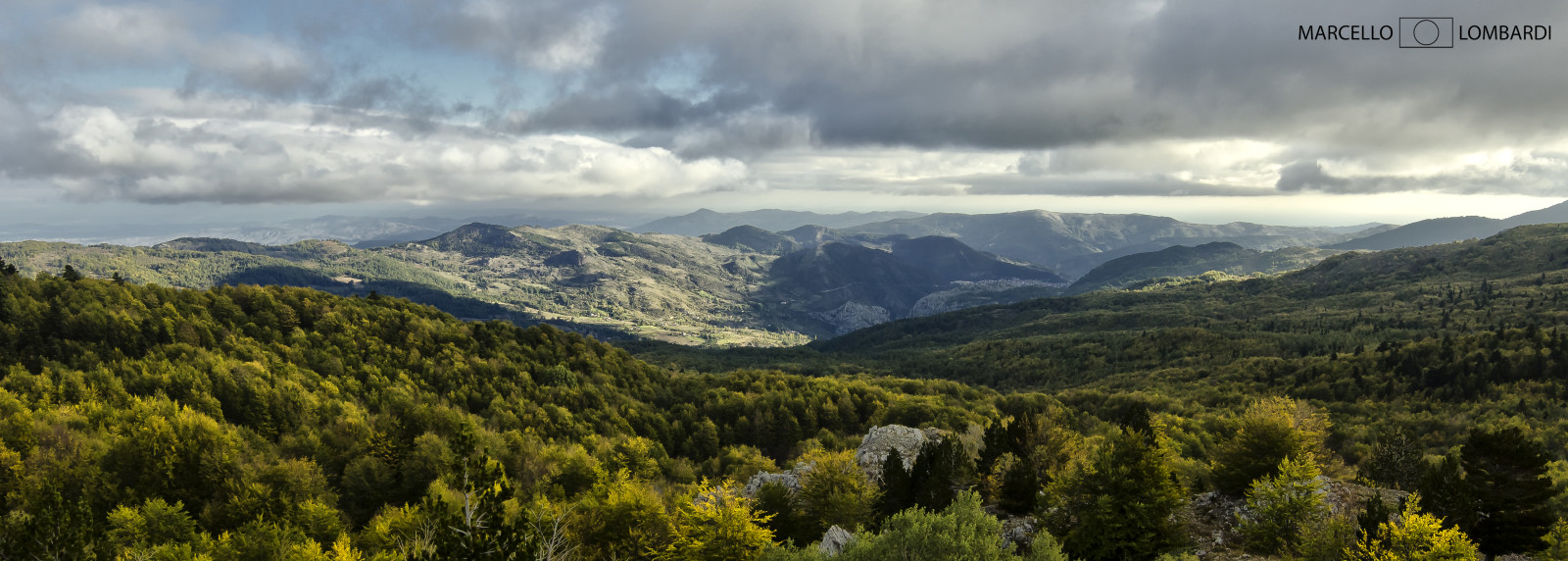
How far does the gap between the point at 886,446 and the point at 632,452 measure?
37.2 m

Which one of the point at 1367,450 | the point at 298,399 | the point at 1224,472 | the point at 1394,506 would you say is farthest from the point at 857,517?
the point at 298,399

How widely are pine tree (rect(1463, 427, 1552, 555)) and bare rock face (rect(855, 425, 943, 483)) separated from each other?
4864 centimetres

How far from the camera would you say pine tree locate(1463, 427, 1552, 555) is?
36.5m

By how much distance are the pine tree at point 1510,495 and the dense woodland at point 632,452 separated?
17 cm

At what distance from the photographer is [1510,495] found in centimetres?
3694

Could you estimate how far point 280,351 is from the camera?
102438 mm

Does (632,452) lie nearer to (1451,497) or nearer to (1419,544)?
(1419,544)

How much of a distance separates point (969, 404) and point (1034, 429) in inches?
2648

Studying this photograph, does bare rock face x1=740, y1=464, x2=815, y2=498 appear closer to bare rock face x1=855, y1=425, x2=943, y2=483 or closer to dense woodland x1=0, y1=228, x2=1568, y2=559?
dense woodland x1=0, y1=228, x2=1568, y2=559

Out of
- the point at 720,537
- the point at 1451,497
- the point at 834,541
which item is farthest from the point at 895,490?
the point at 1451,497

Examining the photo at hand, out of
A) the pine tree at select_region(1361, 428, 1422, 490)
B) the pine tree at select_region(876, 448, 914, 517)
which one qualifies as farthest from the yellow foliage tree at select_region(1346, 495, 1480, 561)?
the pine tree at select_region(876, 448, 914, 517)

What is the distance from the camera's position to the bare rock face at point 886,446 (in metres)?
78.5

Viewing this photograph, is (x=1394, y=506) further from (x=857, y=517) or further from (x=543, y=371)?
(x=543, y=371)

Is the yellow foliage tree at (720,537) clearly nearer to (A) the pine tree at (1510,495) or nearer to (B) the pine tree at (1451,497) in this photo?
(B) the pine tree at (1451,497)
